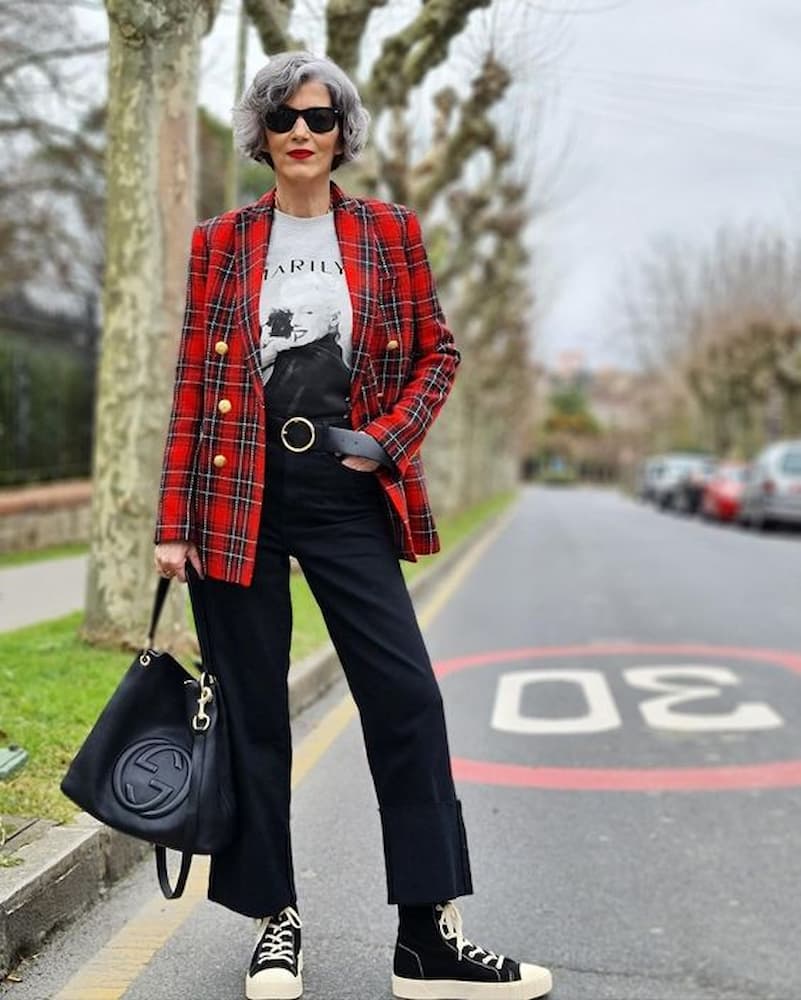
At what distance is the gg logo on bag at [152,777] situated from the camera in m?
3.00

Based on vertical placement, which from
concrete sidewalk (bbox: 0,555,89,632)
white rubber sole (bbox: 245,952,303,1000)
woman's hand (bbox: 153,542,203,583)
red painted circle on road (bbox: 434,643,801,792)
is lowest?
concrete sidewalk (bbox: 0,555,89,632)

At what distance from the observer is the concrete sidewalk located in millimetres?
9180

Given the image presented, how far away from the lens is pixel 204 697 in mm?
3111

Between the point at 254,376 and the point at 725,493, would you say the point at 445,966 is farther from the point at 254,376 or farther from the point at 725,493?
the point at 725,493

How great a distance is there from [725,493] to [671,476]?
13.8m

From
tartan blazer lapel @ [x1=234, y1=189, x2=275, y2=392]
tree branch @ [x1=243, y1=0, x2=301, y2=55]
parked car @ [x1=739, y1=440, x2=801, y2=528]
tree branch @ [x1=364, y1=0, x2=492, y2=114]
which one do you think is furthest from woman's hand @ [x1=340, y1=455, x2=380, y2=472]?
parked car @ [x1=739, y1=440, x2=801, y2=528]

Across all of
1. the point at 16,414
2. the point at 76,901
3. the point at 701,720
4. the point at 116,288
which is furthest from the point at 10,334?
the point at 76,901

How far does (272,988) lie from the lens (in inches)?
124

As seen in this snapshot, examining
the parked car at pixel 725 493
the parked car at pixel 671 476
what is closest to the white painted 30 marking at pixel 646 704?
the parked car at pixel 725 493

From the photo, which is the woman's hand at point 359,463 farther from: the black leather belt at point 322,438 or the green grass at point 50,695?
the green grass at point 50,695

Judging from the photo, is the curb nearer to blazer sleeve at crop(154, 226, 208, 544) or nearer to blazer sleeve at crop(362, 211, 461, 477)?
blazer sleeve at crop(154, 226, 208, 544)

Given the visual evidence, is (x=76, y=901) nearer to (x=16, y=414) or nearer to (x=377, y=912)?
(x=377, y=912)

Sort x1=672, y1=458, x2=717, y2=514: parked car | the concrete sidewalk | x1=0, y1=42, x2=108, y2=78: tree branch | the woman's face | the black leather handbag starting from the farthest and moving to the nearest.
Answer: x1=672, y1=458, x2=717, y2=514: parked car, x1=0, y1=42, x2=108, y2=78: tree branch, the concrete sidewalk, the woman's face, the black leather handbag

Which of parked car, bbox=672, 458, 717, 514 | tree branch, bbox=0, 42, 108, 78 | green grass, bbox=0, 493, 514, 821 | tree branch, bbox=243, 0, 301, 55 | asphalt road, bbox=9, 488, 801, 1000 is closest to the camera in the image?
asphalt road, bbox=9, 488, 801, 1000
